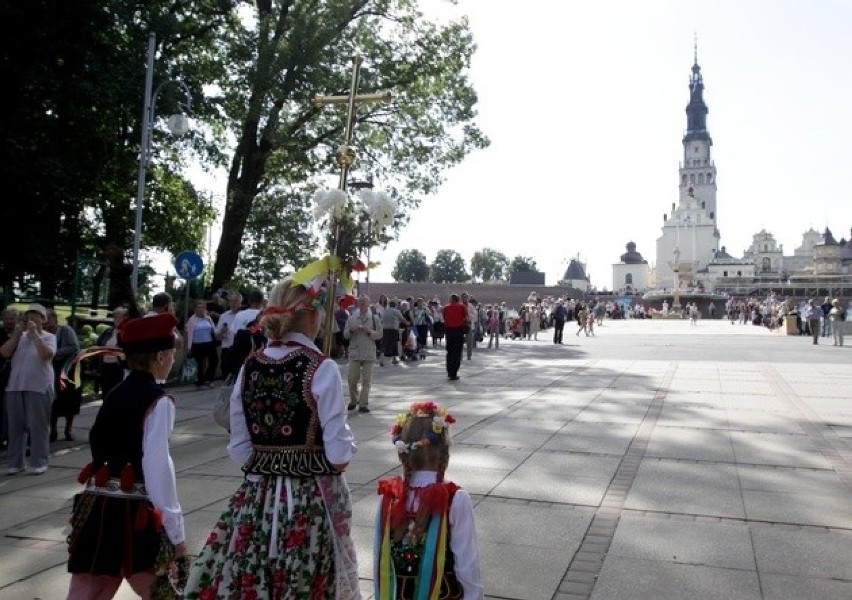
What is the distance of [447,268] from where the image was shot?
527 feet

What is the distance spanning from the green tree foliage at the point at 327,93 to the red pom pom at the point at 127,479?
2060cm

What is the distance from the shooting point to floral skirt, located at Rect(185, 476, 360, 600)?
340 centimetres

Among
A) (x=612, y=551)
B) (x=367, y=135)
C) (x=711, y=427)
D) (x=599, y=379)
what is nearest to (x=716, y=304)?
(x=367, y=135)

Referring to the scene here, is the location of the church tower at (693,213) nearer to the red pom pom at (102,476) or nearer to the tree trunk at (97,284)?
the tree trunk at (97,284)

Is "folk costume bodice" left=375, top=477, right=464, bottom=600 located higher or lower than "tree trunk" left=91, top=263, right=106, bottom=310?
lower

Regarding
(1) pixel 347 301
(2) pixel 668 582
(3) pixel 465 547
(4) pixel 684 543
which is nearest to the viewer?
(3) pixel 465 547

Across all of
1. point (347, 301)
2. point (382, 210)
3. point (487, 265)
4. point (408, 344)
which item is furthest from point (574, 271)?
point (347, 301)

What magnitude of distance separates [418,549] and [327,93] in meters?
22.4

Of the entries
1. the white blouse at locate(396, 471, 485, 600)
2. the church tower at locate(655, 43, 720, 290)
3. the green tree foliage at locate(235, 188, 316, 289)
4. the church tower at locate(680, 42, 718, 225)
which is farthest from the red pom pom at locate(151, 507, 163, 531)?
the church tower at locate(680, 42, 718, 225)

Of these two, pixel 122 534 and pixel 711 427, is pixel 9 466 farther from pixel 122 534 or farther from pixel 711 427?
pixel 711 427

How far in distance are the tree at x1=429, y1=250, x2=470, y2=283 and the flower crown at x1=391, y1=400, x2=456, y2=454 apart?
155066 mm

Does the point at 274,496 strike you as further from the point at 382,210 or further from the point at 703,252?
the point at 703,252

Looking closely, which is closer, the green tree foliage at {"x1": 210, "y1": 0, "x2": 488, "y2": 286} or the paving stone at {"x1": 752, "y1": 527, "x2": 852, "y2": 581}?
the paving stone at {"x1": 752, "y1": 527, "x2": 852, "y2": 581}

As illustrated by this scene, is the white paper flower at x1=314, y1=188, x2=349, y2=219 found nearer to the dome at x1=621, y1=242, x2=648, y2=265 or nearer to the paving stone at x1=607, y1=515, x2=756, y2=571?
the paving stone at x1=607, y1=515, x2=756, y2=571
